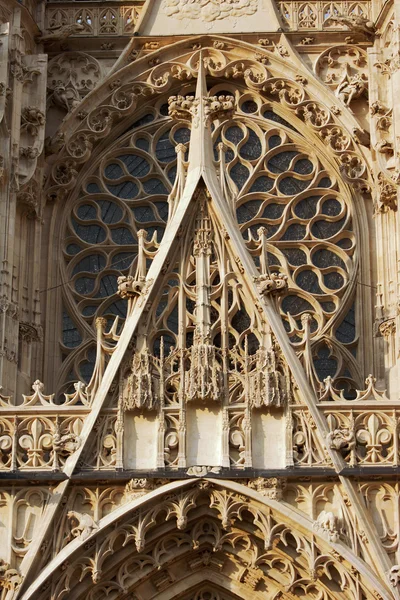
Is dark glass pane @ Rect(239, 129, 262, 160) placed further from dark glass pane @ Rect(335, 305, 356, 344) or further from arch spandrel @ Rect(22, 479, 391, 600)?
arch spandrel @ Rect(22, 479, 391, 600)

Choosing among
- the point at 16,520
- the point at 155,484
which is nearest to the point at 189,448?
the point at 155,484

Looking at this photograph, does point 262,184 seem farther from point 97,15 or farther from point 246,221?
point 97,15

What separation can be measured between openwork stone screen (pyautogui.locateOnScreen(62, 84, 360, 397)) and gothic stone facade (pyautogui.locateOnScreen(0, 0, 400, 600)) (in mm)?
29

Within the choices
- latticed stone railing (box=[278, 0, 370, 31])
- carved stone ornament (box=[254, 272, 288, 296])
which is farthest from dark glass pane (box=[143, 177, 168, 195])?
carved stone ornament (box=[254, 272, 288, 296])

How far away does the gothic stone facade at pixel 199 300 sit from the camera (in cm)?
1938

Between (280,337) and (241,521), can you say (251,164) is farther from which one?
(241,521)

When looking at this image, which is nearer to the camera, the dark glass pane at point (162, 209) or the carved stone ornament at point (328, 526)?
the carved stone ornament at point (328, 526)

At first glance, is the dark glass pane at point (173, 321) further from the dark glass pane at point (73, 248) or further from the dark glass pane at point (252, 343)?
the dark glass pane at point (73, 248)

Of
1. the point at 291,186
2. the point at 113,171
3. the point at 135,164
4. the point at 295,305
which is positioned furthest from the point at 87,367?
the point at 291,186

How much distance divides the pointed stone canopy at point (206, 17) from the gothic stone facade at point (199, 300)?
3 cm

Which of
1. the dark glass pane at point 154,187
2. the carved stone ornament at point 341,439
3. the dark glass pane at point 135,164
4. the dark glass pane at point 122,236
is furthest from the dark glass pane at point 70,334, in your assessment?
the carved stone ornament at point 341,439

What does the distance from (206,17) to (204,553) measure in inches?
279

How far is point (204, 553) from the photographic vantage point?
1984cm

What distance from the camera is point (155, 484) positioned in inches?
764
